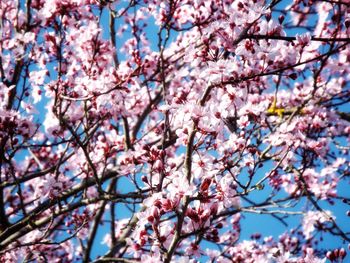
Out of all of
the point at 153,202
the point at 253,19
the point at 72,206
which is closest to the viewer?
the point at 153,202

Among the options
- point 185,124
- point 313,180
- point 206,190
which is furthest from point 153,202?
point 313,180

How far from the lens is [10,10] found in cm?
603

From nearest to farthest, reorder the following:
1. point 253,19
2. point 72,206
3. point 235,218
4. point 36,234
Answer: point 253,19
point 72,206
point 36,234
point 235,218

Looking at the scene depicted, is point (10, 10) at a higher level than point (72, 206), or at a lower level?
higher

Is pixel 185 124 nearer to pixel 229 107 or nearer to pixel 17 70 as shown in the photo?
pixel 229 107

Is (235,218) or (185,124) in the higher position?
(235,218)

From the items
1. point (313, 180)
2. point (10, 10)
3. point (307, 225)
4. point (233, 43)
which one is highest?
point (10, 10)

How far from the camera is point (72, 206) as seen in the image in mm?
4145

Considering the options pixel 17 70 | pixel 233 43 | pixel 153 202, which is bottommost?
pixel 153 202

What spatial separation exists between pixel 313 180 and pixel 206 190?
12.8ft

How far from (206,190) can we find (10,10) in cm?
504

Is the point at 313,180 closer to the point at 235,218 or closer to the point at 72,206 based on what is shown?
the point at 235,218

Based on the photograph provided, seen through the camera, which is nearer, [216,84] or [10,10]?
[216,84]

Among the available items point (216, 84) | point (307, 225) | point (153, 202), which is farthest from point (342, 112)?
point (153, 202)
